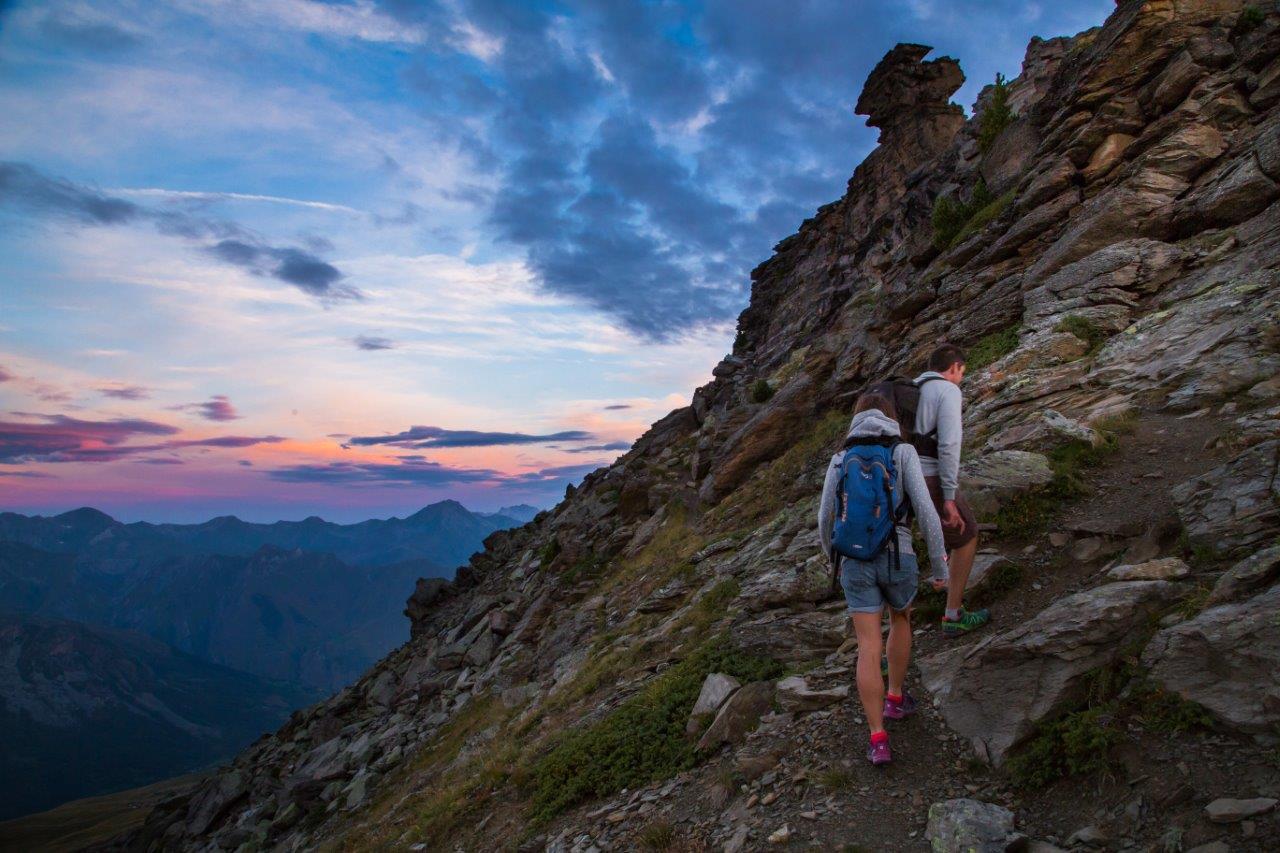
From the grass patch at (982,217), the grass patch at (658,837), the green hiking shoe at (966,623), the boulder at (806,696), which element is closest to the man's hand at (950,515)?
the green hiking shoe at (966,623)

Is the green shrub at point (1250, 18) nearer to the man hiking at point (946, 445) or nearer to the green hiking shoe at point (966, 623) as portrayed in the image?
the man hiking at point (946, 445)

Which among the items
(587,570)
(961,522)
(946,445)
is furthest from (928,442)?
(587,570)

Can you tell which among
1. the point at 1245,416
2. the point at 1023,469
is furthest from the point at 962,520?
the point at 1245,416

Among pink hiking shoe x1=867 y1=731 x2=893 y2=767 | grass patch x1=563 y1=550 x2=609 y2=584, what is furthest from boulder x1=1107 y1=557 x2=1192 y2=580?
grass patch x1=563 y1=550 x2=609 y2=584

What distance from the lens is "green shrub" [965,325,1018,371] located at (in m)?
15.0

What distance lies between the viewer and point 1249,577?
200 inches

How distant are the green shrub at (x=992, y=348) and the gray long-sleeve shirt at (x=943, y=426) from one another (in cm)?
954

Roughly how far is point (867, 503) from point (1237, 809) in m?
3.01

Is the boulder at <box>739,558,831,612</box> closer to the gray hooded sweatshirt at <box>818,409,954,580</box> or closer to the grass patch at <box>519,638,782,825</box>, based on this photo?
the grass patch at <box>519,638,782,825</box>

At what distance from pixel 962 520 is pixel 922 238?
77.8 ft

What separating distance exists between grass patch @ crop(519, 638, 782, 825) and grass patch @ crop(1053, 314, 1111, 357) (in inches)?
392

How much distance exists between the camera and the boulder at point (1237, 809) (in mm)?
3807

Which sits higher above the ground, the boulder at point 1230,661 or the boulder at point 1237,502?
the boulder at point 1237,502

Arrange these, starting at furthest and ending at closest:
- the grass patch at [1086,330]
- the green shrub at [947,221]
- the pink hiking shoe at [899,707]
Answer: the green shrub at [947,221] < the grass patch at [1086,330] < the pink hiking shoe at [899,707]
